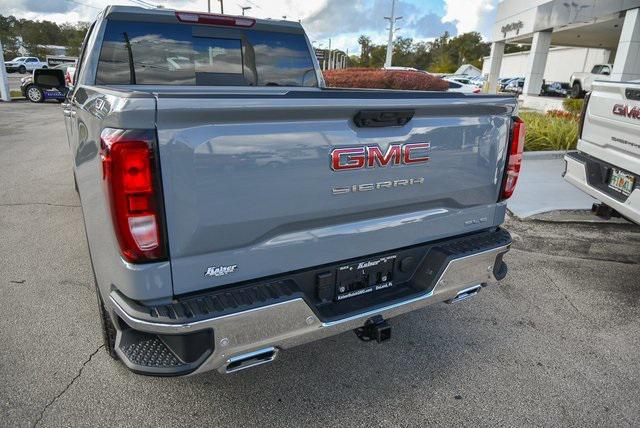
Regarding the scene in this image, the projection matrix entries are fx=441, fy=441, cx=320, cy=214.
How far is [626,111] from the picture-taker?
404cm

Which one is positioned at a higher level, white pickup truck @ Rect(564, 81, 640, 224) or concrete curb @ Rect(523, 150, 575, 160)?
white pickup truck @ Rect(564, 81, 640, 224)

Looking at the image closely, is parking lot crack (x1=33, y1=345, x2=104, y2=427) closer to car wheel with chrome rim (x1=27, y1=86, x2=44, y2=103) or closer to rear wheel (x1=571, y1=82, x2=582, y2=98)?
car wheel with chrome rim (x1=27, y1=86, x2=44, y2=103)

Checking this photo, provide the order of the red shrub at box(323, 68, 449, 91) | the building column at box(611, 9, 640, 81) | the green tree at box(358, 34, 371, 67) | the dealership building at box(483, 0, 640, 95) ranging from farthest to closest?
the green tree at box(358, 34, 371, 67), the dealership building at box(483, 0, 640, 95), the red shrub at box(323, 68, 449, 91), the building column at box(611, 9, 640, 81)

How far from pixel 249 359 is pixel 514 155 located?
1923mm

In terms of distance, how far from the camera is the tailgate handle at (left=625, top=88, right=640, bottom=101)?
153 inches

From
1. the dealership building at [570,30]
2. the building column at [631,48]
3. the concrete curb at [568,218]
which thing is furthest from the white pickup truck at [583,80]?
the concrete curb at [568,218]

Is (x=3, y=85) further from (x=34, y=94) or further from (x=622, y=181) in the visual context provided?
(x=622, y=181)

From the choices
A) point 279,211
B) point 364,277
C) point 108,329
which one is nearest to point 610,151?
point 364,277

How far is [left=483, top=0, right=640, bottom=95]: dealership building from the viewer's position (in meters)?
17.1

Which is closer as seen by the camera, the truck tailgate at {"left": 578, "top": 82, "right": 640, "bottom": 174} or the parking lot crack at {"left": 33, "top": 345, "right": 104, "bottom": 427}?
the parking lot crack at {"left": 33, "top": 345, "right": 104, "bottom": 427}

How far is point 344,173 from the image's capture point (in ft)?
6.77

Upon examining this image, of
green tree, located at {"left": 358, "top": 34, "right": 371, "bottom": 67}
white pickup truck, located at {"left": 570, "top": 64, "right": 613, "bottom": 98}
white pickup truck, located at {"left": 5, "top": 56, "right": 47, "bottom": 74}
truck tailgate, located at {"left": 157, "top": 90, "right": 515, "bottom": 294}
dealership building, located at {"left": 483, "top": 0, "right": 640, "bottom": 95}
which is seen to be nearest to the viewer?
truck tailgate, located at {"left": 157, "top": 90, "right": 515, "bottom": 294}

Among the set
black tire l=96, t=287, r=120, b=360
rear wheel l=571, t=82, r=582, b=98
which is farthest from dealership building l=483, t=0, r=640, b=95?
black tire l=96, t=287, r=120, b=360

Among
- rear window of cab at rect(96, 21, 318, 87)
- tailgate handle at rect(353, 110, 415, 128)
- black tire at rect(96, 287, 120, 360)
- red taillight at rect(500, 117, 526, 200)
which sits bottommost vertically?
black tire at rect(96, 287, 120, 360)
